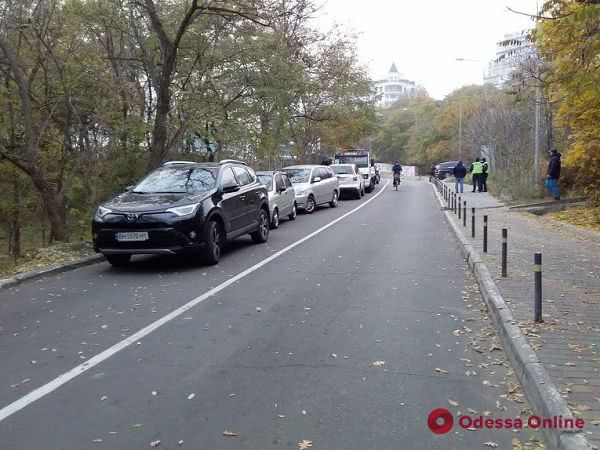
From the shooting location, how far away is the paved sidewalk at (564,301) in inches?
176

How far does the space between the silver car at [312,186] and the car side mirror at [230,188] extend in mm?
9646

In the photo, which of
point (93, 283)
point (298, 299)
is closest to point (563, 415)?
point (298, 299)

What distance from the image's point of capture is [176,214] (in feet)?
31.4

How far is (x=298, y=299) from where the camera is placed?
7.74 metres

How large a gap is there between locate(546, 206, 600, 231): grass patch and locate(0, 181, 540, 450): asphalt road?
888 cm

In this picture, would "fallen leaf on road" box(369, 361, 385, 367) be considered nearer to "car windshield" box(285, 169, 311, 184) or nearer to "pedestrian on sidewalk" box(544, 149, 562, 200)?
"pedestrian on sidewalk" box(544, 149, 562, 200)

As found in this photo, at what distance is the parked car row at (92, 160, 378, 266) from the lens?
9531 mm

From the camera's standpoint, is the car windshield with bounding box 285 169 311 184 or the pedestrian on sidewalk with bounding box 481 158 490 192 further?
the pedestrian on sidewalk with bounding box 481 158 490 192

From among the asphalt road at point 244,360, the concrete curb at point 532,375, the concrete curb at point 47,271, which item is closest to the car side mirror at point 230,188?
the asphalt road at point 244,360

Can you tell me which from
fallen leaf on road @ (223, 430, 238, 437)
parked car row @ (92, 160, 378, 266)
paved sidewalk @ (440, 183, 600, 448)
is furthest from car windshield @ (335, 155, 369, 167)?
fallen leaf on road @ (223, 430, 238, 437)

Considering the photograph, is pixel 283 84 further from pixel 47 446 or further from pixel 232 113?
pixel 47 446

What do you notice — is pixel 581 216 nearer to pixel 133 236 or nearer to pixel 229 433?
pixel 133 236

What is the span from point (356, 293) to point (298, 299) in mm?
848

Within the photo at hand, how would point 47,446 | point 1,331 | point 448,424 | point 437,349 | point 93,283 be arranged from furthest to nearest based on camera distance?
point 93,283
point 1,331
point 437,349
point 448,424
point 47,446
